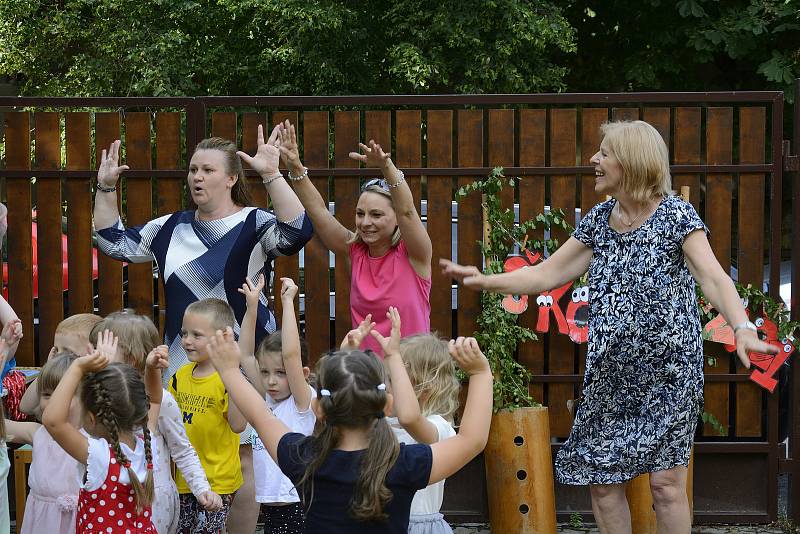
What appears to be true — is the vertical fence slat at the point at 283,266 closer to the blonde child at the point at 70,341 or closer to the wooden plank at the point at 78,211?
the wooden plank at the point at 78,211

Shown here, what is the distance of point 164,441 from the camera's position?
13.7 feet

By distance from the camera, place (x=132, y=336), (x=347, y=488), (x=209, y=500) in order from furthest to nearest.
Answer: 1. (x=132, y=336)
2. (x=209, y=500)
3. (x=347, y=488)

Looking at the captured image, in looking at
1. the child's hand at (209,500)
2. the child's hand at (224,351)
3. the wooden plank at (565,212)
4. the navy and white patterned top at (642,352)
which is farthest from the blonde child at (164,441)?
the wooden plank at (565,212)

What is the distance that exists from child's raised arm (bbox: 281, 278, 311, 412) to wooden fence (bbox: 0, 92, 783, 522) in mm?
1714

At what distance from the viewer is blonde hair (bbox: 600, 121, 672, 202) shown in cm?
407

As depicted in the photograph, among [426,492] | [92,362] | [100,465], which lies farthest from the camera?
[426,492]

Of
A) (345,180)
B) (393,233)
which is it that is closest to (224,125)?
(345,180)

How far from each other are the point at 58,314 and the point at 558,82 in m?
7.79

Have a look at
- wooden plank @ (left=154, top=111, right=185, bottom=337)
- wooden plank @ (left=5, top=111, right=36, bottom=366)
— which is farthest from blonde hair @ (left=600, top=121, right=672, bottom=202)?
wooden plank @ (left=5, top=111, right=36, bottom=366)

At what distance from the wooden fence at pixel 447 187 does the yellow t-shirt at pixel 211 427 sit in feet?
4.65

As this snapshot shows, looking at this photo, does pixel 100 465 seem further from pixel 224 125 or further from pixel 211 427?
pixel 224 125

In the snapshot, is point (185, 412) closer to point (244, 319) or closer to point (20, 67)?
point (244, 319)

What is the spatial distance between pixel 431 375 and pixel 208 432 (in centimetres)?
118

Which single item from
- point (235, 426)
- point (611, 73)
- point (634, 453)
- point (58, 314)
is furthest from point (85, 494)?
point (611, 73)
